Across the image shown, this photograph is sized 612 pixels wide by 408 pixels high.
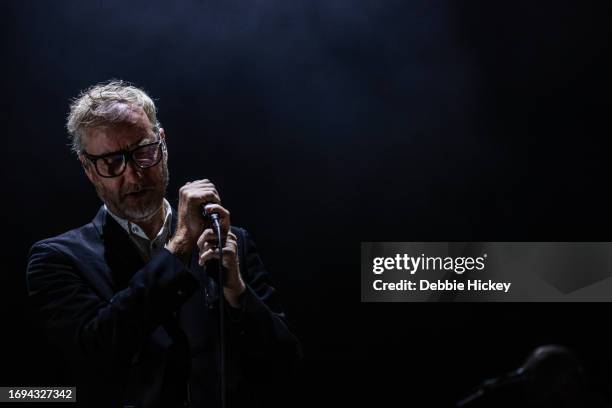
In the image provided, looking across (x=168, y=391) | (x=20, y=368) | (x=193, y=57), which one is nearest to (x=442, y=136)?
(x=193, y=57)

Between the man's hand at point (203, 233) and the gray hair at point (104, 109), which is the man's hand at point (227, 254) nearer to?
the man's hand at point (203, 233)

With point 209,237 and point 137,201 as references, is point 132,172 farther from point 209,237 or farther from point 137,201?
point 209,237

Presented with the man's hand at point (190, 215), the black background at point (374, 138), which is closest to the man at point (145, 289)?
the man's hand at point (190, 215)

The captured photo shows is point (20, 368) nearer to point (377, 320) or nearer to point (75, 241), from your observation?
point (75, 241)

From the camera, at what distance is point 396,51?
3.04m

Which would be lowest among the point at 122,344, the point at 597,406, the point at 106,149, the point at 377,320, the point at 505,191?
the point at 597,406

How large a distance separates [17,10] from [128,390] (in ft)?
5.68

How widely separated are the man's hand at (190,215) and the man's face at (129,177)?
9.0 inches

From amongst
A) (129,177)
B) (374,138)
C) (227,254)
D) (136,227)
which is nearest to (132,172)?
(129,177)

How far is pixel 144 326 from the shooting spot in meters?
1.79

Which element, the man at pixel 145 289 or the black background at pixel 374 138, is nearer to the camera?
the man at pixel 145 289

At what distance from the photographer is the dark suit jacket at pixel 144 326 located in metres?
1.80

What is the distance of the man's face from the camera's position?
6.64 feet

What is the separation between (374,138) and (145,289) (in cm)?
152
